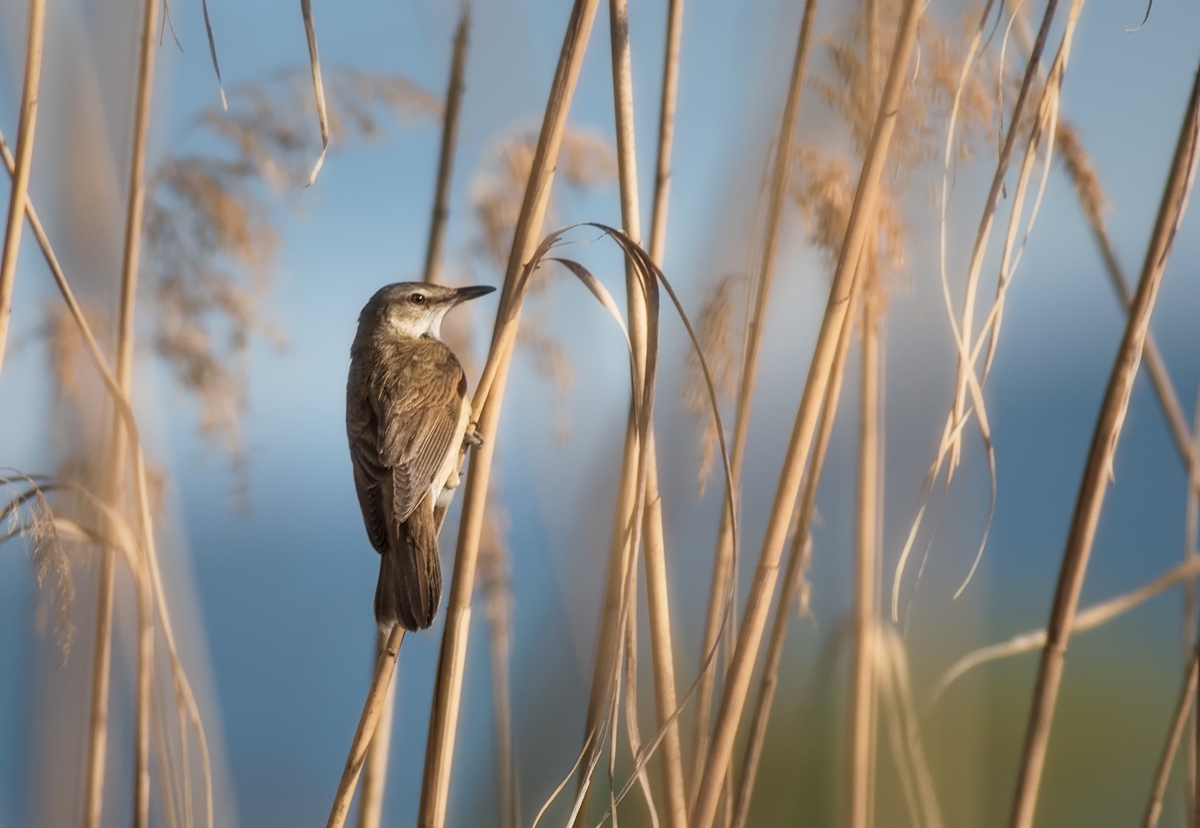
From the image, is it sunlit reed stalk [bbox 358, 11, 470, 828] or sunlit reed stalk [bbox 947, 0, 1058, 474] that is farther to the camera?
sunlit reed stalk [bbox 358, 11, 470, 828]

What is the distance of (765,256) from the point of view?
184cm

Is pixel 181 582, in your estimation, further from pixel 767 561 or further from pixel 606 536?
pixel 767 561

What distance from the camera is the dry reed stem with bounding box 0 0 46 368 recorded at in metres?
1.64

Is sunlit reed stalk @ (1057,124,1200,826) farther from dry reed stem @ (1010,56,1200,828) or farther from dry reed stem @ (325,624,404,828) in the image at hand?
dry reed stem @ (325,624,404,828)

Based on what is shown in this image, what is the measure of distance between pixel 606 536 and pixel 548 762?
112 cm

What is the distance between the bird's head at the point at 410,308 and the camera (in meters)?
2.60

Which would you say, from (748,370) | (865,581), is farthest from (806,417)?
(865,581)

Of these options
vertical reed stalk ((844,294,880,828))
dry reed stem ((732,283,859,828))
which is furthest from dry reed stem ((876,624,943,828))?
dry reed stem ((732,283,859,828))

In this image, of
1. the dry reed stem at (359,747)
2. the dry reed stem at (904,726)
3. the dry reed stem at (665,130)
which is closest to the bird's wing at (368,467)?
the dry reed stem at (359,747)

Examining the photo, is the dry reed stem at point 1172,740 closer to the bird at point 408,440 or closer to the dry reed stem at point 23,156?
the bird at point 408,440

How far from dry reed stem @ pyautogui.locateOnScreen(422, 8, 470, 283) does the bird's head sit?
0.61 metres

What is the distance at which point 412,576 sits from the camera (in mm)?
2098

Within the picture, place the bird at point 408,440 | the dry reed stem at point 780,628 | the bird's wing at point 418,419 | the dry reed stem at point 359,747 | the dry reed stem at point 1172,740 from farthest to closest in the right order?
1. the bird's wing at point 418,419
2. the bird at point 408,440
3. the dry reed stem at point 780,628
4. the dry reed stem at point 1172,740
5. the dry reed stem at point 359,747

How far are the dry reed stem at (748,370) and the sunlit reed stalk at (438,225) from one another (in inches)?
27.0
